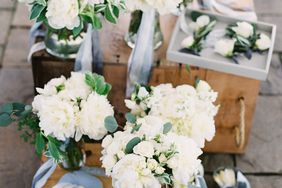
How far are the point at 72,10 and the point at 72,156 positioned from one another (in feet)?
1.34

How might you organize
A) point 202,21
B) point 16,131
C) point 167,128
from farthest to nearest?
point 16,131
point 202,21
point 167,128

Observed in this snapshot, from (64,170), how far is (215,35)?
69cm

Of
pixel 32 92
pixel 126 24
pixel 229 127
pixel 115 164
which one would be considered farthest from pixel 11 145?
pixel 115 164

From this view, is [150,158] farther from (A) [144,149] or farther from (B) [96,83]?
(B) [96,83]

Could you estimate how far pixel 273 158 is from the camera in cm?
213

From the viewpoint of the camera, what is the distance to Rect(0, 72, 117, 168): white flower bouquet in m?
1.39

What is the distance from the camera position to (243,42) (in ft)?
6.22

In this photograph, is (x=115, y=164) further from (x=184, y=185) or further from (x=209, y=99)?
(x=209, y=99)

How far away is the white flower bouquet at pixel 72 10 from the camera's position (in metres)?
1.46

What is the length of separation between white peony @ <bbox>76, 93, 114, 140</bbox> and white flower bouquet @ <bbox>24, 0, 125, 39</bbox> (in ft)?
0.69

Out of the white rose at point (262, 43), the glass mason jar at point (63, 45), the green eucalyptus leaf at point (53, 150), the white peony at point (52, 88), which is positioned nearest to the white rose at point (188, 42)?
the white rose at point (262, 43)

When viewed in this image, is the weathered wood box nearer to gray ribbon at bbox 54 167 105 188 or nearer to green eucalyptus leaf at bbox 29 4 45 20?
gray ribbon at bbox 54 167 105 188

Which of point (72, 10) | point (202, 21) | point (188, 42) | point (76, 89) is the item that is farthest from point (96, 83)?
point (202, 21)

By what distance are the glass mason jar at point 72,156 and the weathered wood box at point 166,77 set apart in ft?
1.04
